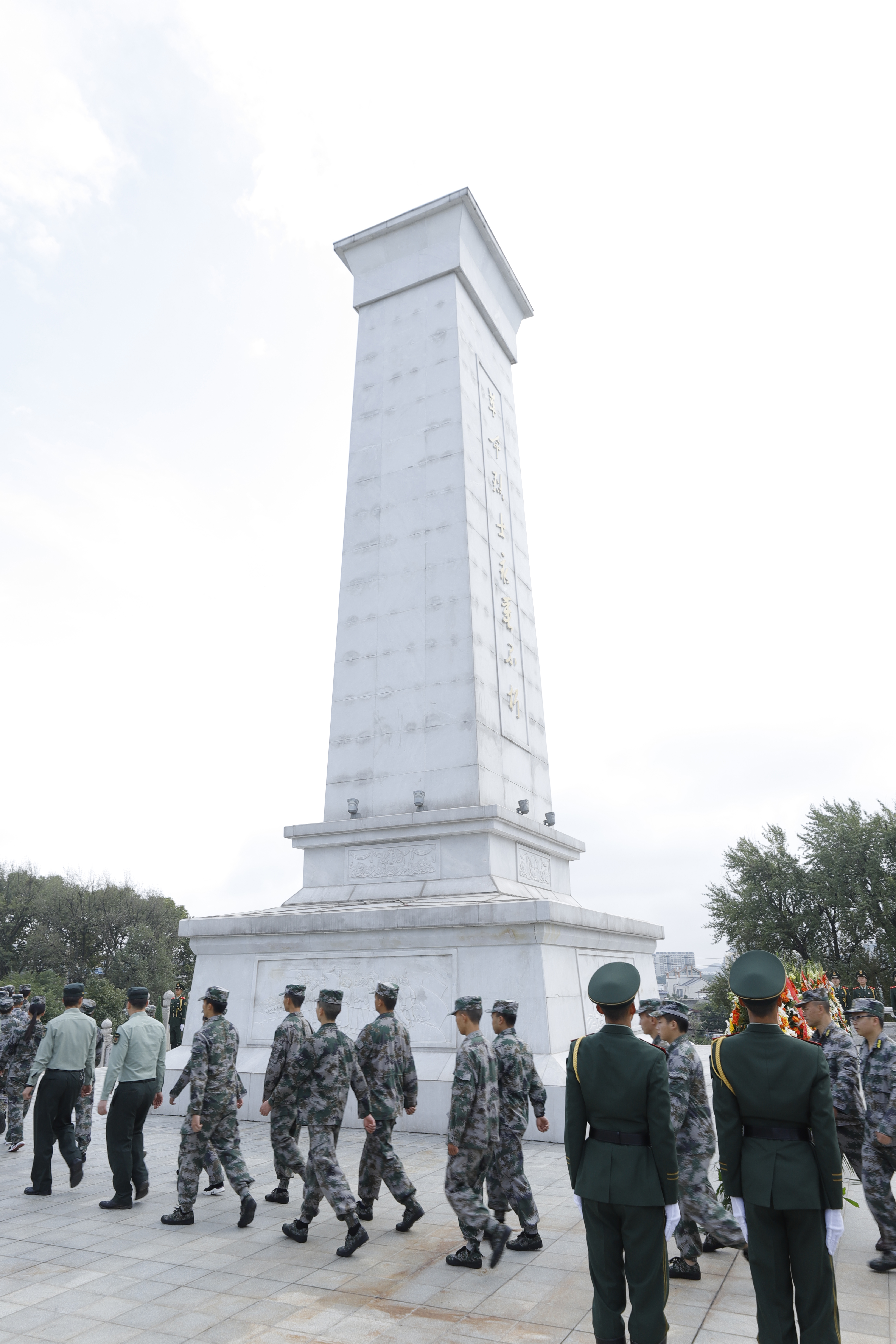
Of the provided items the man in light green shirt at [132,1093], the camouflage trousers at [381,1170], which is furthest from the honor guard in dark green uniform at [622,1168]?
the man in light green shirt at [132,1093]

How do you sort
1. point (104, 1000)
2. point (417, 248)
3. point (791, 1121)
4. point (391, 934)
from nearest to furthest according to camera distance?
1. point (791, 1121)
2. point (391, 934)
3. point (417, 248)
4. point (104, 1000)

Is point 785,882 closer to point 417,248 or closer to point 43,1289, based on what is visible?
point 417,248

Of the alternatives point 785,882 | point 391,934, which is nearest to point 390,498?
point 391,934

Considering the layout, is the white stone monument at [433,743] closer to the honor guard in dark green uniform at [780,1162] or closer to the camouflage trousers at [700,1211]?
the camouflage trousers at [700,1211]

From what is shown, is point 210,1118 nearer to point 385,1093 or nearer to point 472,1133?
point 385,1093

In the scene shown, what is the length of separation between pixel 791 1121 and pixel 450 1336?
2.29 metres

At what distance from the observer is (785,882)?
3372 cm

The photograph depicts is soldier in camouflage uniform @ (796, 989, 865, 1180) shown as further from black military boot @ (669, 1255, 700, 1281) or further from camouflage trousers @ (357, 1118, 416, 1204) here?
camouflage trousers @ (357, 1118, 416, 1204)

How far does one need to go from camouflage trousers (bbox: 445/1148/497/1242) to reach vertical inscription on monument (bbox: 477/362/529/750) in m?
9.79

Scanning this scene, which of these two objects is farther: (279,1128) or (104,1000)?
(104,1000)

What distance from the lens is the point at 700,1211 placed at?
19.0 ft

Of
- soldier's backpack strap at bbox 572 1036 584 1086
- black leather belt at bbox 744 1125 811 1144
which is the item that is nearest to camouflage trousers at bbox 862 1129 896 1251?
black leather belt at bbox 744 1125 811 1144

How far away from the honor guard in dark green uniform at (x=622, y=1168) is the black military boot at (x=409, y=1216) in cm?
283

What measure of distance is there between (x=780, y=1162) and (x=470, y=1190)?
8.87ft
